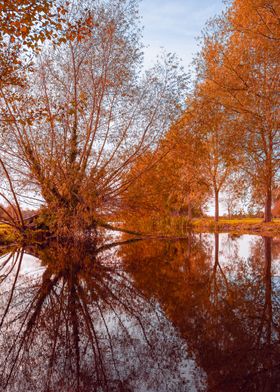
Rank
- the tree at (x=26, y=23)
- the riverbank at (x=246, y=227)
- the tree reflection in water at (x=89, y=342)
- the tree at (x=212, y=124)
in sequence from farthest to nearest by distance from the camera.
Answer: the riverbank at (x=246, y=227) → the tree at (x=212, y=124) → the tree at (x=26, y=23) → the tree reflection in water at (x=89, y=342)

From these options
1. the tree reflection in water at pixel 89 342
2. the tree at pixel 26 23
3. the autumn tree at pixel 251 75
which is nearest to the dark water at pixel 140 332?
the tree reflection in water at pixel 89 342

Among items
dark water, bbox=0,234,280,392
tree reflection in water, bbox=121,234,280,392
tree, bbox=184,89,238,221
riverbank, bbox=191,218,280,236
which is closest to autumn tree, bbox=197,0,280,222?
tree, bbox=184,89,238,221

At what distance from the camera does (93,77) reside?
46.3ft

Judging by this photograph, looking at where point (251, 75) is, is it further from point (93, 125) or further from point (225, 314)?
point (225, 314)

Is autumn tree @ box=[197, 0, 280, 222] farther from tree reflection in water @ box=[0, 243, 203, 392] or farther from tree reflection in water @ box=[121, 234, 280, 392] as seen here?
tree reflection in water @ box=[0, 243, 203, 392]

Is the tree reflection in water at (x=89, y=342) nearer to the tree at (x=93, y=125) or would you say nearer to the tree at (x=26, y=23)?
the tree at (x=26, y=23)

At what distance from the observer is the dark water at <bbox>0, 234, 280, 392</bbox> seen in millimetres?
2416

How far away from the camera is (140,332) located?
338cm

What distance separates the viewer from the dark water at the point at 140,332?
2416 mm

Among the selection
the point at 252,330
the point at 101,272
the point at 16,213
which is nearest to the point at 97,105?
the point at 16,213

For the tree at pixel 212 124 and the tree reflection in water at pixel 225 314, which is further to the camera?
the tree at pixel 212 124

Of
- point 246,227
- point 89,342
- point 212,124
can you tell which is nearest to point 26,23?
point 89,342

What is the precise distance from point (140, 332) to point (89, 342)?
0.58 meters

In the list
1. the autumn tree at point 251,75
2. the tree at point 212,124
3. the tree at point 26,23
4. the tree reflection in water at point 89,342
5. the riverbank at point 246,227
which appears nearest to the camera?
the tree reflection in water at point 89,342
